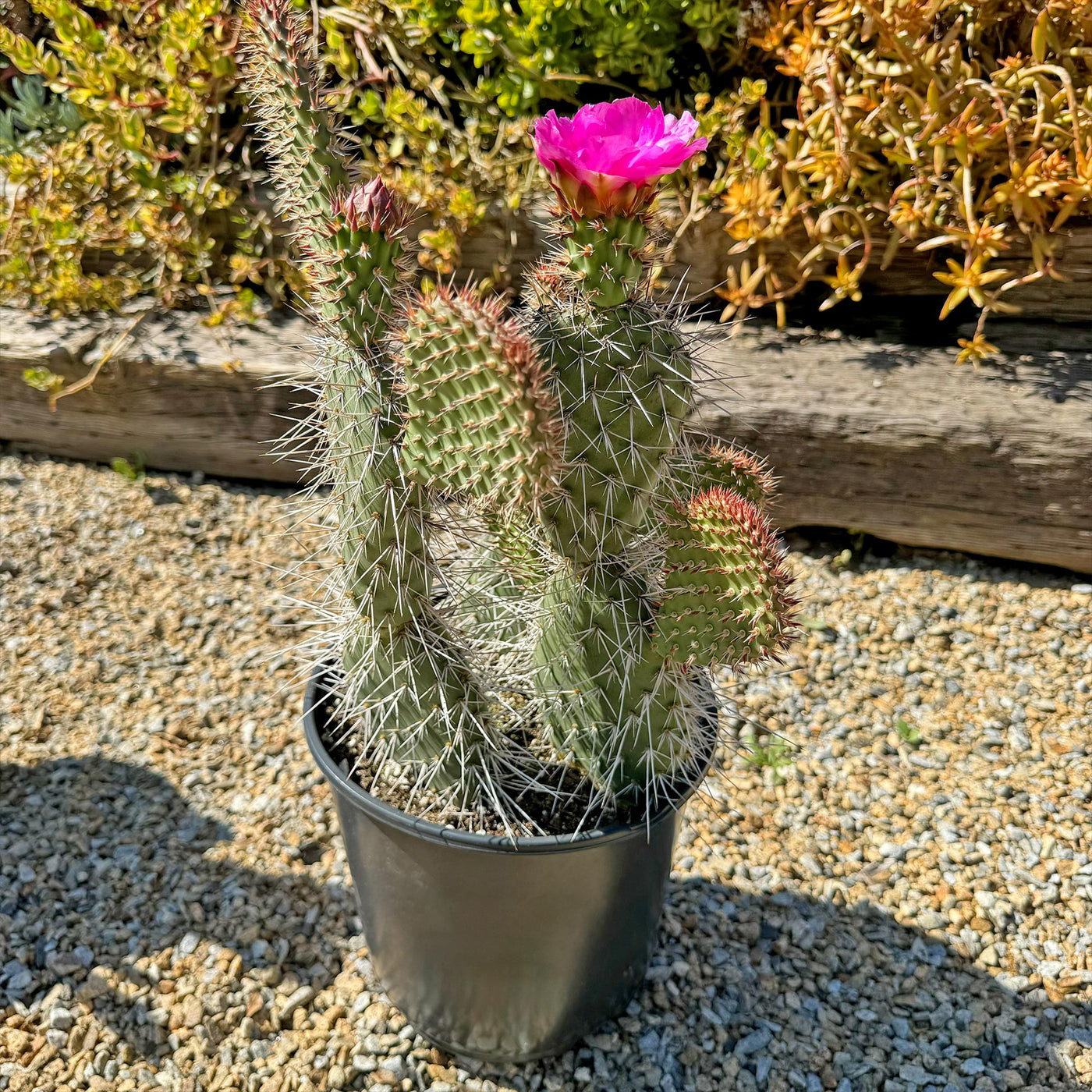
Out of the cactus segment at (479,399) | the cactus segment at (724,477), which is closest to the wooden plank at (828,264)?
the cactus segment at (724,477)

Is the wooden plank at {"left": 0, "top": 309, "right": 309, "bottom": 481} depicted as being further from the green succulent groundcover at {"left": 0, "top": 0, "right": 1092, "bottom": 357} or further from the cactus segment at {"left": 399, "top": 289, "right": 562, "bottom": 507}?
the cactus segment at {"left": 399, "top": 289, "right": 562, "bottom": 507}

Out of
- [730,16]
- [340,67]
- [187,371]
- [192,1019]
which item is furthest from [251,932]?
[730,16]

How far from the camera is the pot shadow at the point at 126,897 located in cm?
177

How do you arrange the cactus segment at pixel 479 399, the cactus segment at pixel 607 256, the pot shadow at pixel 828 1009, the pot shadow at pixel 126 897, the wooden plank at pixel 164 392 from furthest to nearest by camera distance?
the wooden plank at pixel 164 392, the pot shadow at pixel 126 897, the pot shadow at pixel 828 1009, the cactus segment at pixel 607 256, the cactus segment at pixel 479 399

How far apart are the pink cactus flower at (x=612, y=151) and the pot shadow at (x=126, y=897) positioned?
4.77 feet

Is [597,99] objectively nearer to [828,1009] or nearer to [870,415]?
[870,415]

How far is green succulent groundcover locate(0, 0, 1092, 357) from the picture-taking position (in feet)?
8.06

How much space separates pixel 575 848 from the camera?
1.37 metres

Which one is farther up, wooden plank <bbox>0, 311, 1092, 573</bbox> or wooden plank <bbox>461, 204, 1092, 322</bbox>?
wooden plank <bbox>461, 204, 1092, 322</bbox>

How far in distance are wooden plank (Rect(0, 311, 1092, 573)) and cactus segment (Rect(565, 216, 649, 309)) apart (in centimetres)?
125

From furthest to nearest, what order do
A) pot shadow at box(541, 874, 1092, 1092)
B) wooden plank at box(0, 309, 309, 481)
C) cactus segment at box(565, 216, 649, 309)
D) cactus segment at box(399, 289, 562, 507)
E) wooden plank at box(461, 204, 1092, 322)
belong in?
→ wooden plank at box(0, 309, 309, 481)
wooden plank at box(461, 204, 1092, 322)
pot shadow at box(541, 874, 1092, 1092)
cactus segment at box(565, 216, 649, 309)
cactus segment at box(399, 289, 562, 507)

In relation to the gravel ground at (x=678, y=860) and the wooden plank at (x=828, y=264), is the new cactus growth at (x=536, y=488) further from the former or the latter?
the wooden plank at (x=828, y=264)

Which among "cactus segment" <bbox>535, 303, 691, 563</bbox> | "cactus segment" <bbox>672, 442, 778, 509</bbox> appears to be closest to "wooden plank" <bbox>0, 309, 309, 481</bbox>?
"cactus segment" <bbox>672, 442, 778, 509</bbox>

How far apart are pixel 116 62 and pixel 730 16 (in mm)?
1741
